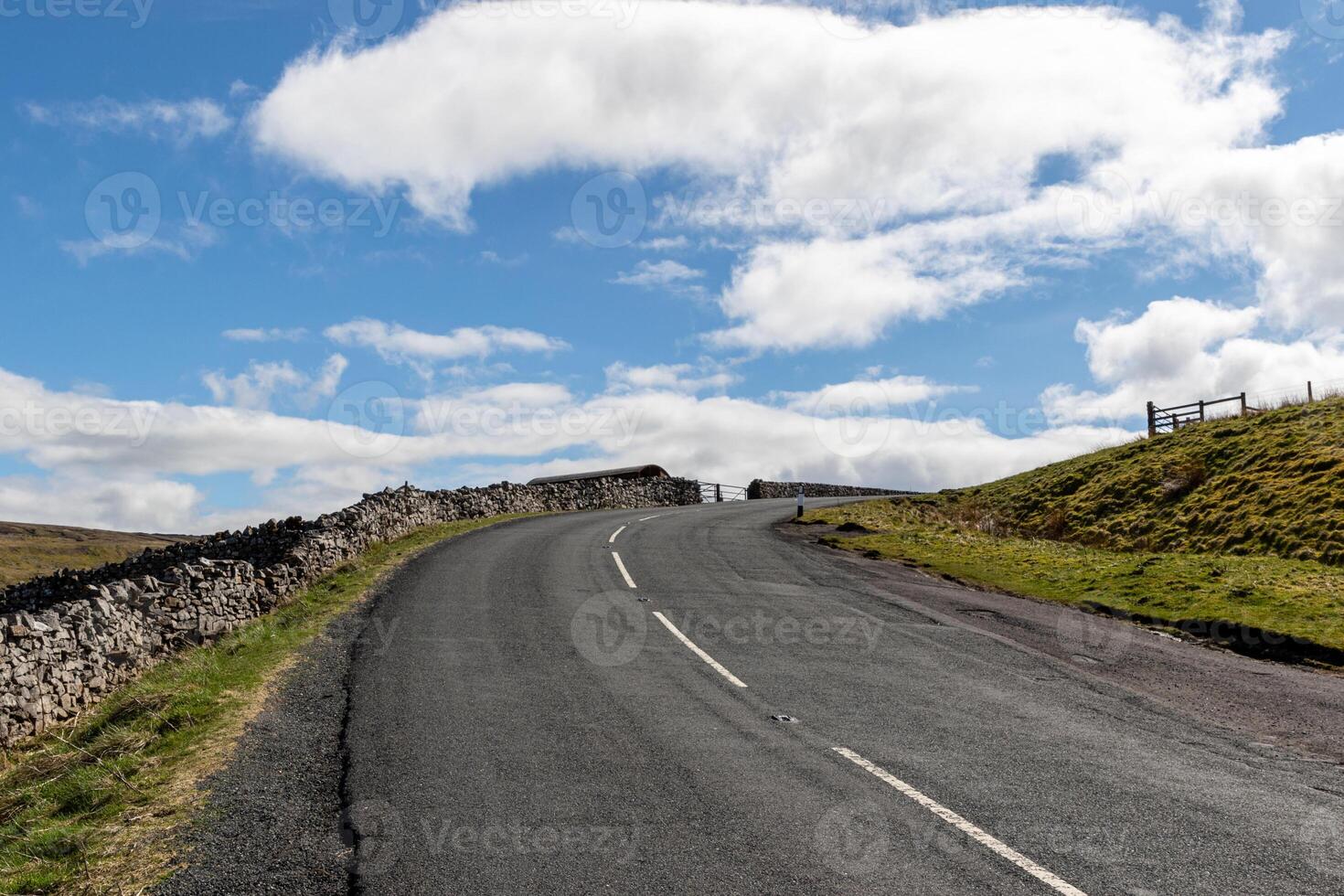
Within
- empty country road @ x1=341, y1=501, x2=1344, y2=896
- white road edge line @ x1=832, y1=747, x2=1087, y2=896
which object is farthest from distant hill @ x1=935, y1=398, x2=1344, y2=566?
white road edge line @ x1=832, y1=747, x2=1087, y2=896

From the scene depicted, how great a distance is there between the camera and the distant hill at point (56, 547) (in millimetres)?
61438

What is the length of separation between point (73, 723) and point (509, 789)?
29.8ft

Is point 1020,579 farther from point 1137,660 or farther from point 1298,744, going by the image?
point 1298,744

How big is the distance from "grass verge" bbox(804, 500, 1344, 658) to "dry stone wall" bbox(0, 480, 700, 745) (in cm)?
1344

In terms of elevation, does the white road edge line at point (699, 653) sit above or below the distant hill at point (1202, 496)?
below

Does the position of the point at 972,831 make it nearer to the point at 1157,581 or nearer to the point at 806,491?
the point at 1157,581

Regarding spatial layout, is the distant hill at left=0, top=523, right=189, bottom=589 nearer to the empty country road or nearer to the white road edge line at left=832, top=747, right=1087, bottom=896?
the empty country road

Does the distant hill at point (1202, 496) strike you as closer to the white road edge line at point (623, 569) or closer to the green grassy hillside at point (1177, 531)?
the green grassy hillside at point (1177, 531)

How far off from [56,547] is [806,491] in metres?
74.6

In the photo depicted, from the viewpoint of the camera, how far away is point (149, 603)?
591 inches

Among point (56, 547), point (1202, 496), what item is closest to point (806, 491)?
point (1202, 496)

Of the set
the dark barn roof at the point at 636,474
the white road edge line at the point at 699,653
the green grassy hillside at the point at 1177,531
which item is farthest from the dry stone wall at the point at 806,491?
the white road edge line at the point at 699,653

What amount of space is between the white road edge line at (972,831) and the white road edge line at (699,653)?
9.18ft

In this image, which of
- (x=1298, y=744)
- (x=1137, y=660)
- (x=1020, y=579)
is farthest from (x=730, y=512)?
(x=1298, y=744)
